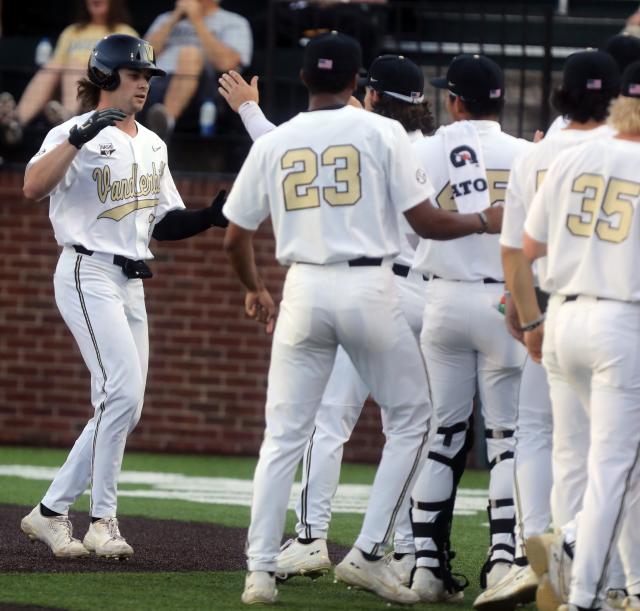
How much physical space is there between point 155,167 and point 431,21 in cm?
562

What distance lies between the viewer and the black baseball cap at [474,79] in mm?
6129

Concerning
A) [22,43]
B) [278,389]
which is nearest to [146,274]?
[278,389]

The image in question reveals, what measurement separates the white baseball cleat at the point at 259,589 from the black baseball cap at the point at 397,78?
2169mm

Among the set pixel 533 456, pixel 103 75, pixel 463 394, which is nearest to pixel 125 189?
pixel 103 75

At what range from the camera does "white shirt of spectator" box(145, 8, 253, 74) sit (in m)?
12.5

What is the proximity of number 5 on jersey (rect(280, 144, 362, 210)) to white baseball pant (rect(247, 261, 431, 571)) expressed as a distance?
242 mm

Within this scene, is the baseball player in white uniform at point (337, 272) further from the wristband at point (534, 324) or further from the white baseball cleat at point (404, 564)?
the white baseball cleat at point (404, 564)

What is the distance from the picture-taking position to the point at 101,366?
6805 millimetres

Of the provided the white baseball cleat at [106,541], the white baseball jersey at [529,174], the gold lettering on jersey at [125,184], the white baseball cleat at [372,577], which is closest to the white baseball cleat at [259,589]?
the white baseball cleat at [372,577]

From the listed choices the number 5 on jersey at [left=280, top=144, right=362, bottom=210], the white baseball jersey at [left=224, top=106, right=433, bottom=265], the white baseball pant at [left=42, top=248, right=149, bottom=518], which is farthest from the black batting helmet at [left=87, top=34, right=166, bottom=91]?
the number 5 on jersey at [left=280, top=144, right=362, bottom=210]

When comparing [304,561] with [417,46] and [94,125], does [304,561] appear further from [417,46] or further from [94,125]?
[417,46]

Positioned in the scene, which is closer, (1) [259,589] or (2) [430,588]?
(1) [259,589]

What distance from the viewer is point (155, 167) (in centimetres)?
720

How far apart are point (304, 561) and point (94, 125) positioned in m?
2.06
